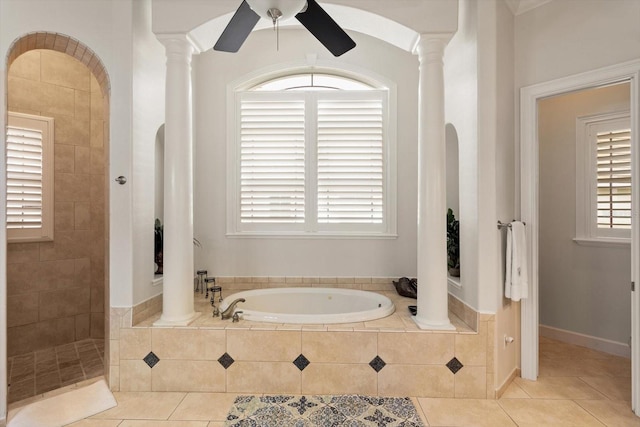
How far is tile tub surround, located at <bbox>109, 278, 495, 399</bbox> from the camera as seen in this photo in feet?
7.90

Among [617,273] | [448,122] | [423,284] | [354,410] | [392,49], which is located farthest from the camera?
[392,49]

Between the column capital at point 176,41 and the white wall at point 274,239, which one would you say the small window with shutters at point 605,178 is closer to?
the white wall at point 274,239

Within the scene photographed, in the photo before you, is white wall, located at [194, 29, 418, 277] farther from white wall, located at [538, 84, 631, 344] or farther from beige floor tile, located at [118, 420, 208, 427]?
beige floor tile, located at [118, 420, 208, 427]

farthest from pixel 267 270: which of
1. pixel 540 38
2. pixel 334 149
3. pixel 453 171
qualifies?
pixel 540 38

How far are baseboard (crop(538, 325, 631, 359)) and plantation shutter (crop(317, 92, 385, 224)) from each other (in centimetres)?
212

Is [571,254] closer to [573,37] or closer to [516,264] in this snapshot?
[516,264]

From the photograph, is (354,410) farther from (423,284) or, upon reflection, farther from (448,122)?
(448,122)

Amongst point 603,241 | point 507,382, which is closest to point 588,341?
point 603,241

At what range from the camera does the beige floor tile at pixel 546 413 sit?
2145mm

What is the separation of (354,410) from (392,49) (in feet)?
10.8

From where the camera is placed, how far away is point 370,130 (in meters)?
3.56

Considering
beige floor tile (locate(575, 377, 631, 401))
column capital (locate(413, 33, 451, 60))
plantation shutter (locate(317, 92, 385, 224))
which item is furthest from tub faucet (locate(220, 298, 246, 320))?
beige floor tile (locate(575, 377, 631, 401))

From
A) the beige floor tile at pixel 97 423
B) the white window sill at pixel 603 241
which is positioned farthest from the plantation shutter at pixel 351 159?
the beige floor tile at pixel 97 423

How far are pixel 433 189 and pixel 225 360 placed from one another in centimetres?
196
